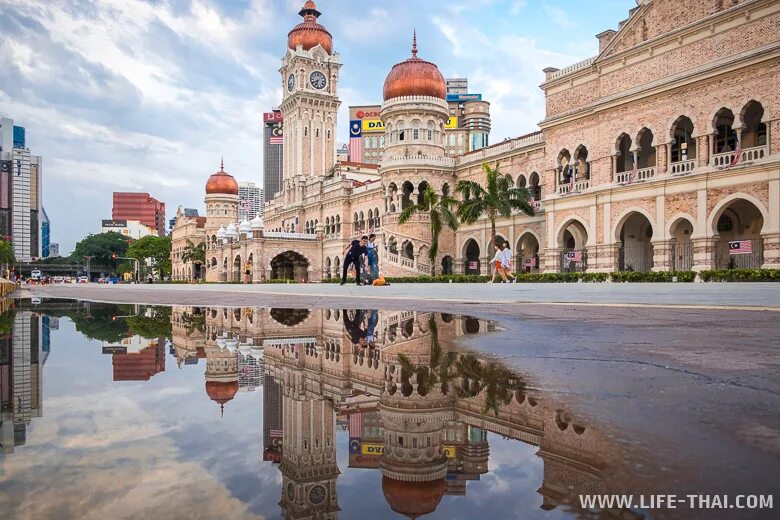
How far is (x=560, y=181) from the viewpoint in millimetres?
31125

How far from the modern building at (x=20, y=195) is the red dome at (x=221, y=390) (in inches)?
5809

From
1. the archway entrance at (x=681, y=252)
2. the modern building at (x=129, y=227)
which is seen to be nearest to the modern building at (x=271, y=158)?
the modern building at (x=129, y=227)

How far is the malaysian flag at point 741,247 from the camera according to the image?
2241 cm

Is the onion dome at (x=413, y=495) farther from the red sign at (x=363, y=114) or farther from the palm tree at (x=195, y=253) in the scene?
the red sign at (x=363, y=114)

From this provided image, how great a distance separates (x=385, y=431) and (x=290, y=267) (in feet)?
177

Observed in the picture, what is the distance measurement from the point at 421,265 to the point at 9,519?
120ft

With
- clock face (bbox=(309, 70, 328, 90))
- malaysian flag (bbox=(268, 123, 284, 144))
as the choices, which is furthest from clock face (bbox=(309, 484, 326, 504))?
malaysian flag (bbox=(268, 123, 284, 144))

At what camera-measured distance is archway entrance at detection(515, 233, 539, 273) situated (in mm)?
36688

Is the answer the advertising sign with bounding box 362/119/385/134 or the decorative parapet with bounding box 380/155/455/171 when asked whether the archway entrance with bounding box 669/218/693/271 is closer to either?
the decorative parapet with bounding box 380/155/455/171

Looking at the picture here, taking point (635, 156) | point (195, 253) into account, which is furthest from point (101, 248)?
point (635, 156)

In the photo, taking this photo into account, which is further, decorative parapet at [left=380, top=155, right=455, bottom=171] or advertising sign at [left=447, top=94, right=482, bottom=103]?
advertising sign at [left=447, top=94, right=482, bottom=103]

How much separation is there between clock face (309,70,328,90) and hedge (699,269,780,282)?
4562 cm

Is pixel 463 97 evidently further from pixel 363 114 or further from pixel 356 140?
pixel 356 140

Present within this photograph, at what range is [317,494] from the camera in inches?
57.9
